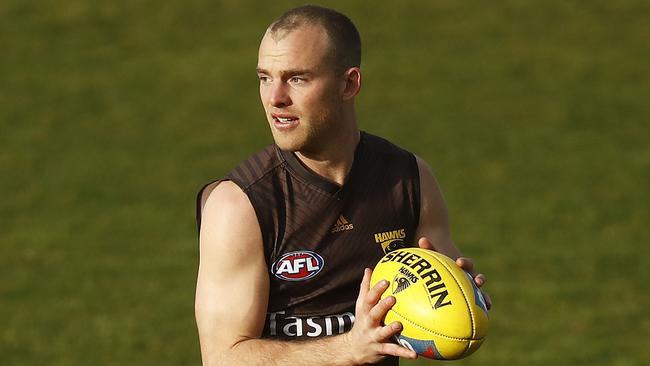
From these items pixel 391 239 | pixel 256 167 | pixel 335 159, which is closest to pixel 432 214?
pixel 391 239

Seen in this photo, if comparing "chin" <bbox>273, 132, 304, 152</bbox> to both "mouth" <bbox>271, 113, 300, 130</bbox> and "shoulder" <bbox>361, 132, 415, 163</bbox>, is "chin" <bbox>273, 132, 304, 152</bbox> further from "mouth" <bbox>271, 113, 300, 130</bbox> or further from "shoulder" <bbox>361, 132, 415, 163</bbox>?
"shoulder" <bbox>361, 132, 415, 163</bbox>

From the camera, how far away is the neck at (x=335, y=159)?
8734 mm

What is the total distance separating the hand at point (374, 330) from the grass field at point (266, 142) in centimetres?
1054

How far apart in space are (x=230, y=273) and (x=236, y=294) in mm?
144

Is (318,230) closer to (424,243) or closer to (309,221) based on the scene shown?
(309,221)

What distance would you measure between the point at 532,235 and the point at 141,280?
6.90 m

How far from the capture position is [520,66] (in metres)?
32.1

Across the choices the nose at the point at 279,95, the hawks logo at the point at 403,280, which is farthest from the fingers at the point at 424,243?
the nose at the point at 279,95

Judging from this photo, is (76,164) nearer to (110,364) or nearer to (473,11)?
(110,364)

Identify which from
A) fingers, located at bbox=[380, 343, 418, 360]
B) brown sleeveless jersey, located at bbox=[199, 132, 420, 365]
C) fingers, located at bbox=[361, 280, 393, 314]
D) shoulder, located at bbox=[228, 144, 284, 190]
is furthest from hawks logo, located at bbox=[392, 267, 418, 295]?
shoulder, located at bbox=[228, 144, 284, 190]

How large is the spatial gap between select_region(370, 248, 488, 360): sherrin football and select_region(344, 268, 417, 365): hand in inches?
3.9

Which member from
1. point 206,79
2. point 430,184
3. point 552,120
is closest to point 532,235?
point 552,120

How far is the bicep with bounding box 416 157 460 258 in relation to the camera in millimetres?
9148

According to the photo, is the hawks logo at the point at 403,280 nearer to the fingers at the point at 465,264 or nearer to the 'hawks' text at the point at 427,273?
the 'hawks' text at the point at 427,273
